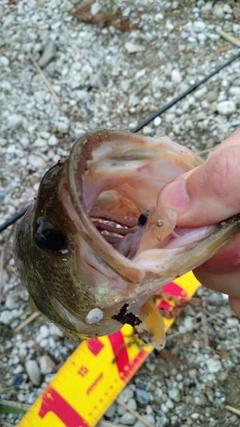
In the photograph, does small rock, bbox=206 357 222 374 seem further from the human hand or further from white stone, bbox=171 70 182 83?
white stone, bbox=171 70 182 83

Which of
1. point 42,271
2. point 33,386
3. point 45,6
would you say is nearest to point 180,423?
point 33,386

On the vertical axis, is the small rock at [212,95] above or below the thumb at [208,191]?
below

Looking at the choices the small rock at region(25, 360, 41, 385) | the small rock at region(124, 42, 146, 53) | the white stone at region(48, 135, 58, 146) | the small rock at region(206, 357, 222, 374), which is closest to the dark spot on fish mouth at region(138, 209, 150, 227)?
the small rock at region(206, 357, 222, 374)

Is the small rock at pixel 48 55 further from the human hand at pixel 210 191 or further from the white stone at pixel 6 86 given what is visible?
the human hand at pixel 210 191

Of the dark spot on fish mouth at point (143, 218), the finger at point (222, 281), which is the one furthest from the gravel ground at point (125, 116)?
the dark spot on fish mouth at point (143, 218)

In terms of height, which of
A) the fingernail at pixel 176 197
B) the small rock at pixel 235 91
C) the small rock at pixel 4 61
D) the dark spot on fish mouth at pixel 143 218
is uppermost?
the fingernail at pixel 176 197

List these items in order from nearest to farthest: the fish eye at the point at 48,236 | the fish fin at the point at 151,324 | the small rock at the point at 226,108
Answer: the fish eye at the point at 48,236
the fish fin at the point at 151,324
the small rock at the point at 226,108

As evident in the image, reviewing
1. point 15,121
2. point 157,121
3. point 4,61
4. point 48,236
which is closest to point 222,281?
point 48,236

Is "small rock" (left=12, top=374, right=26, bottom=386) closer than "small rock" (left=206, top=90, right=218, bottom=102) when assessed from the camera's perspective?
Yes

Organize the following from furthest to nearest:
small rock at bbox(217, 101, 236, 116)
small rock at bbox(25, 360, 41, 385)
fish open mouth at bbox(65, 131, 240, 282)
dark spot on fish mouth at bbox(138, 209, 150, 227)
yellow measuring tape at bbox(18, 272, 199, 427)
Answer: small rock at bbox(217, 101, 236, 116) < small rock at bbox(25, 360, 41, 385) < yellow measuring tape at bbox(18, 272, 199, 427) < dark spot on fish mouth at bbox(138, 209, 150, 227) < fish open mouth at bbox(65, 131, 240, 282)
